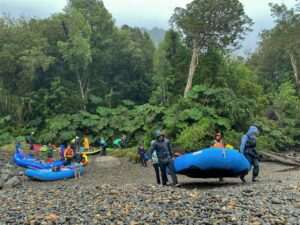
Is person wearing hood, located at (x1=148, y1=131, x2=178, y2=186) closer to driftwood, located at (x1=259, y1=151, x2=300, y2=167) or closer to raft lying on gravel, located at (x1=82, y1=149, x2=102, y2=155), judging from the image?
driftwood, located at (x1=259, y1=151, x2=300, y2=167)

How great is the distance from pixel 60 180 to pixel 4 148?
16.6 m

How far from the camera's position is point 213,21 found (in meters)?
29.3

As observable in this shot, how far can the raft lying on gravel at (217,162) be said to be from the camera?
10.8 meters

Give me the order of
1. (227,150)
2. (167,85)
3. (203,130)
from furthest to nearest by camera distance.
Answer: (167,85)
(203,130)
(227,150)

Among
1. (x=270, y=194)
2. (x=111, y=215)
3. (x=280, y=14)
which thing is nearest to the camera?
(x=111, y=215)

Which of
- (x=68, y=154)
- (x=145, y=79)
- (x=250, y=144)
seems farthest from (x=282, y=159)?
(x=145, y=79)

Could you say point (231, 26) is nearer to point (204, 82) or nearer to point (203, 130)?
point (204, 82)

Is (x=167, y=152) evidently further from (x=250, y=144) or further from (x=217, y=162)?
(x=250, y=144)

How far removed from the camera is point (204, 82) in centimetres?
3222

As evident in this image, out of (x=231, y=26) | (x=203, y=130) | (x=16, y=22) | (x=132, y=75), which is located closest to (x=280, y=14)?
(x=231, y=26)

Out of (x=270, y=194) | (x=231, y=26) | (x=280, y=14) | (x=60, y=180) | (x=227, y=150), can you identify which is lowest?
(x=60, y=180)

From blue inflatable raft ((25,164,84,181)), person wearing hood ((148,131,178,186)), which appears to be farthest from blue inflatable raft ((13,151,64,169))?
person wearing hood ((148,131,178,186))

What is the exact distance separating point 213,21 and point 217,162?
20.6 metres

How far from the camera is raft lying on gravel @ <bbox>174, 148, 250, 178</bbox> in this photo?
10.8 metres
